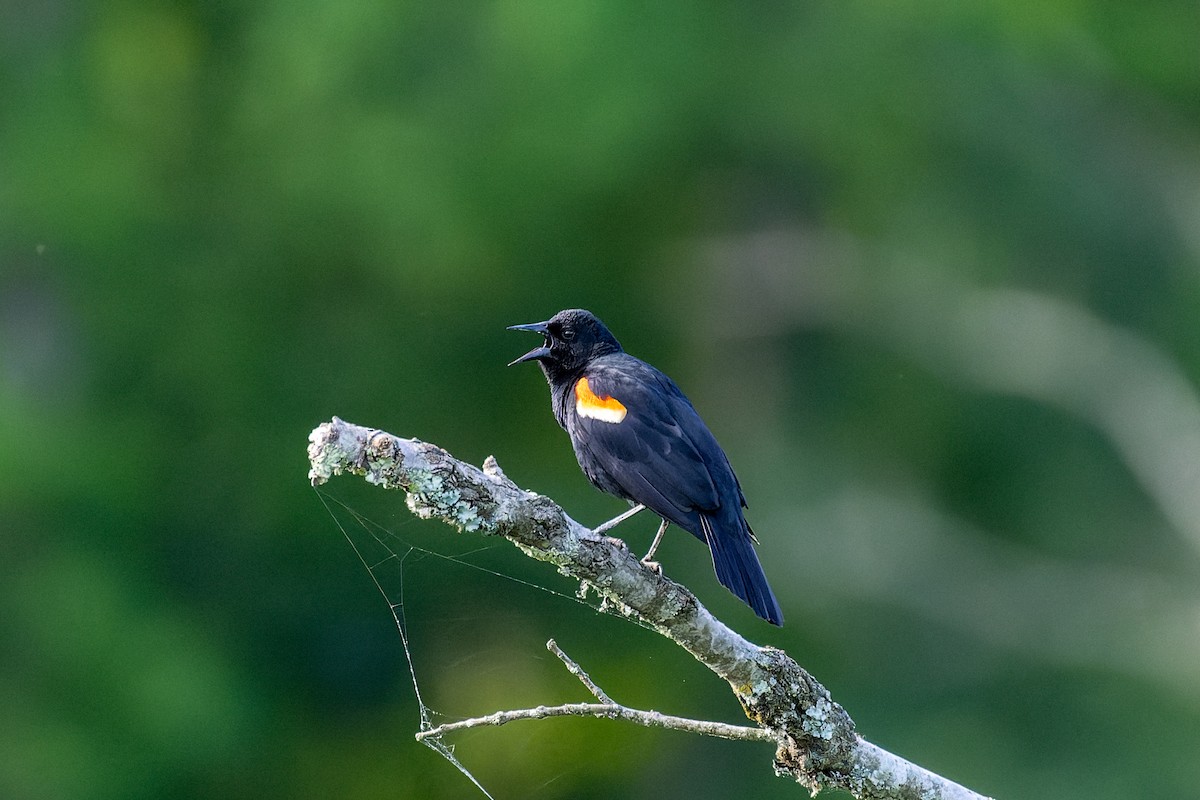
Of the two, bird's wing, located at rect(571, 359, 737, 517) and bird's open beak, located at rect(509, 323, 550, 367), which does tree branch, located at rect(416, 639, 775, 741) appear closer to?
bird's wing, located at rect(571, 359, 737, 517)

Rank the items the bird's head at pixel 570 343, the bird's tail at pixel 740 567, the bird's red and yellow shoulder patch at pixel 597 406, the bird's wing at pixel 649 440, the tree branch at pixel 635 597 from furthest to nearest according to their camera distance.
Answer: the bird's head at pixel 570 343 → the bird's red and yellow shoulder patch at pixel 597 406 → the bird's wing at pixel 649 440 → the bird's tail at pixel 740 567 → the tree branch at pixel 635 597

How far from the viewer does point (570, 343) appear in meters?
5.43

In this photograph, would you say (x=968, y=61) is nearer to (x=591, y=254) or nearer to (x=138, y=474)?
(x=591, y=254)

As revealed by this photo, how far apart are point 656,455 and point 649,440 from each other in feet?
0.26

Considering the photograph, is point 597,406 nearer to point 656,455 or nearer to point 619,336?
point 656,455

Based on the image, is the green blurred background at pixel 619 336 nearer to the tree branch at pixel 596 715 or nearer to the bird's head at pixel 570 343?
the bird's head at pixel 570 343

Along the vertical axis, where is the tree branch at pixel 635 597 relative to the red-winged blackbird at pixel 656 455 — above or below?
below

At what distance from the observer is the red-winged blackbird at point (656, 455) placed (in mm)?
4438

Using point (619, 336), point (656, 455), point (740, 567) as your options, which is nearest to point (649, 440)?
point (656, 455)

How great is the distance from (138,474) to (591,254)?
4948 mm

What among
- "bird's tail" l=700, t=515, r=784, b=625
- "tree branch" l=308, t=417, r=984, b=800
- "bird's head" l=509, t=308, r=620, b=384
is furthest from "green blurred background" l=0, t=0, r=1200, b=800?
"tree branch" l=308, t=417, r=984, b=800

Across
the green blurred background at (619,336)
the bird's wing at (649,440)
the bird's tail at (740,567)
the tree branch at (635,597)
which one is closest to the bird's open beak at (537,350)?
the bird's wing at (649,440)

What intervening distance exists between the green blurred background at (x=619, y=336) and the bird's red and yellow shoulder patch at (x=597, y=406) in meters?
5.09

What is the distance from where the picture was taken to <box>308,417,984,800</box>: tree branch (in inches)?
128
